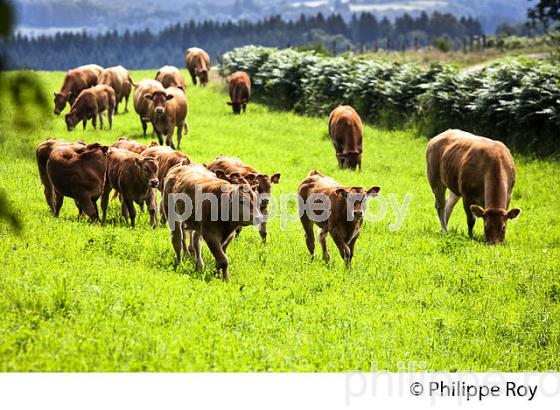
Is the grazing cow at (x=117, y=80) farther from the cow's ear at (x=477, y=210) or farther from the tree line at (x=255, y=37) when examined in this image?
the tree line at (x=255, y=37)

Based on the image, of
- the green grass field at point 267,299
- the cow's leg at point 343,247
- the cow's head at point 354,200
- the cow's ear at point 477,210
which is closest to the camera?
the green grass field at point 267,299

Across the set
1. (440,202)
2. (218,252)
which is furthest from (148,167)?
(440,202)

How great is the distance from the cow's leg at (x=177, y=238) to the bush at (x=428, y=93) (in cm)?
1649

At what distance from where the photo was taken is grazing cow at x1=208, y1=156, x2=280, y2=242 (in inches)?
517

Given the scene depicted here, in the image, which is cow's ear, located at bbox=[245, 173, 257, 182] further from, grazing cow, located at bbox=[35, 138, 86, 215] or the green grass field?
grazing cow, located at bbox=[35, 138, 86, 215]

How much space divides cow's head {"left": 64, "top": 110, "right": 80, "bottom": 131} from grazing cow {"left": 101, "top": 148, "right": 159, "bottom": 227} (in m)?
12.8

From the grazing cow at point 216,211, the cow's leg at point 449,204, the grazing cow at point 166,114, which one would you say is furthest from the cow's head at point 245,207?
the grazing cow at point 166,114

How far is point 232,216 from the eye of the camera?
445 inches

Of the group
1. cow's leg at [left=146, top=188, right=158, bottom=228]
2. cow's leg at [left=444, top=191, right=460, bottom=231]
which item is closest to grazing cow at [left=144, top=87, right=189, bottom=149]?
cow's leg at [left=146, top=188, right=158, bottom=228]

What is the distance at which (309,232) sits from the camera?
13.7m

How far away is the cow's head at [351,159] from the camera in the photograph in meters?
24.6

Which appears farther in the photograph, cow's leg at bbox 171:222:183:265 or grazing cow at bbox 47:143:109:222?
grazing cow at bbox 47:143:109:222
